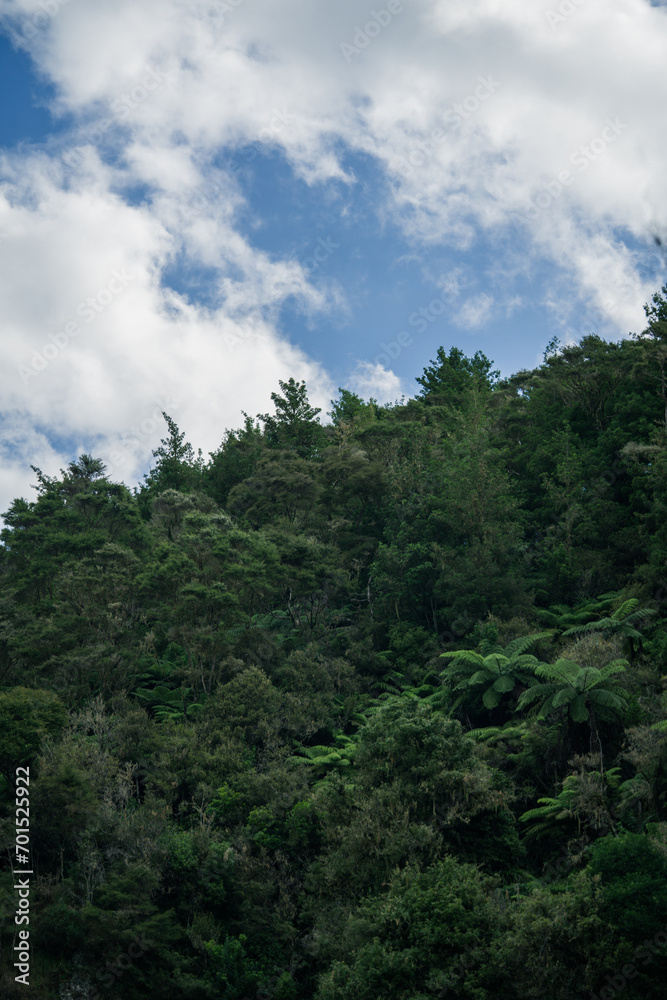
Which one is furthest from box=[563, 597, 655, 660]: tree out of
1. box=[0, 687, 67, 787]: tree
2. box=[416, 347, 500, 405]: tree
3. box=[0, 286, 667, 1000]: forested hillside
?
box=[416, 347, 500, 405]: tree

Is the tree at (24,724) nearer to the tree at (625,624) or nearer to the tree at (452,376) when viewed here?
the tree at (625,624)

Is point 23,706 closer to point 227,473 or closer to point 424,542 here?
point 424,542

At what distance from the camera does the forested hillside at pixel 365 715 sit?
55.1 feet

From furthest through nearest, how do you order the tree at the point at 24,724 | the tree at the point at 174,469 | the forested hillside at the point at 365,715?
the tree at the point at 174,469, the tree at the point at 24,724, the forested hillside at the point at 365,715

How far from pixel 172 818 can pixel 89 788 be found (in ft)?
9.77

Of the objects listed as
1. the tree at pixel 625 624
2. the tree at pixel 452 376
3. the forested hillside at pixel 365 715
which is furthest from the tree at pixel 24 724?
the tree at pixel 452 376

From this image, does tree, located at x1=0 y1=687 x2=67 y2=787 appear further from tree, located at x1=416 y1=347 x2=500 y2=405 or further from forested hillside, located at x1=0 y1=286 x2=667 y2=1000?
tree, located at x1=416 y1=347 x2=500 y2=405

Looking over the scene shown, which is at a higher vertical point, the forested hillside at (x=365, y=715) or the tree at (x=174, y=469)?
the tree at (x=174, y=469)

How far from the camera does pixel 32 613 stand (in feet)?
111

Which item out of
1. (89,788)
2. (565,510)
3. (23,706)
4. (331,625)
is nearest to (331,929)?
(89,788)

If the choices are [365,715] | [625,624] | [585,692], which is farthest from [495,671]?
[365,715]

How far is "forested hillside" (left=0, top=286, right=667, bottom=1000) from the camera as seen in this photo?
16797 millimetres

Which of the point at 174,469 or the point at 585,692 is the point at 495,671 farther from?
the point at 174,469

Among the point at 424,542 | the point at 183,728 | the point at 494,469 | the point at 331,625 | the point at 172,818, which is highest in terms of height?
the point at 494,469
